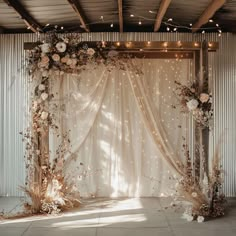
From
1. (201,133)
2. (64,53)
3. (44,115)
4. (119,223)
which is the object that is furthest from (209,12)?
(119,223)

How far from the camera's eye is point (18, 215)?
616 centimetres

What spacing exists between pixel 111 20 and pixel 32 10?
149cm

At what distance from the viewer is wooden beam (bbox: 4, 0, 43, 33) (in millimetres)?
5807

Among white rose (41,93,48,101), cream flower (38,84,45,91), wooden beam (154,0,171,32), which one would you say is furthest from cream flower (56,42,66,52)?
wooden beam (154,0,171,32)

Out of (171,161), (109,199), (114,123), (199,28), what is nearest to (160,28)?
(199,28)

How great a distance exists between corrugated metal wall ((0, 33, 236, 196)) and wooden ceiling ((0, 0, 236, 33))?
298 mm

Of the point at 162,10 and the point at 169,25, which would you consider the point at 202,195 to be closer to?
the point at 162,10

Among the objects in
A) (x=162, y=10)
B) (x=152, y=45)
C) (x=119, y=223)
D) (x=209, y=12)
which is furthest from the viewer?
(x=152, y=45)

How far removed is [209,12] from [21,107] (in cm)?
365

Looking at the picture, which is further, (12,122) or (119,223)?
(12,122)

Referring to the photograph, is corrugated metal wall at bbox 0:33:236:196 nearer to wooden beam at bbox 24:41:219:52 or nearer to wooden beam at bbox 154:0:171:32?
wooden beam at bbox 154:0:171:32

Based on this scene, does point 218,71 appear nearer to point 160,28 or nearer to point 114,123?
point 160,28

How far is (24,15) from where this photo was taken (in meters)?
6.40

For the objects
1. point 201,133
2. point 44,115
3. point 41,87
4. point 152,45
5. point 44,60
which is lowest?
point 201,133
